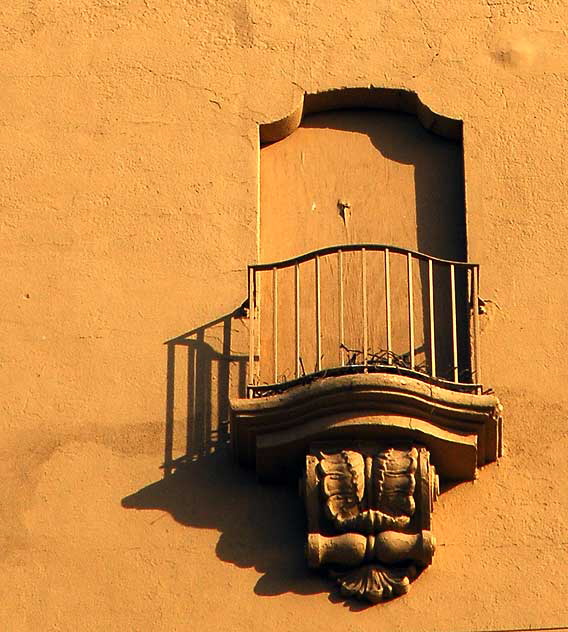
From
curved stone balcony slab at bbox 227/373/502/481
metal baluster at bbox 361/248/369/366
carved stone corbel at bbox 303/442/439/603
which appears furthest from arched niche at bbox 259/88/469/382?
carved stone corbel at bbox 303/442/439/603

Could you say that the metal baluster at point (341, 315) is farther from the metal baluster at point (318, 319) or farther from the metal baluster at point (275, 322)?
the metal baluster at point (275, 322)

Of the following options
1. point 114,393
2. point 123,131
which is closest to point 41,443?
point 114,393

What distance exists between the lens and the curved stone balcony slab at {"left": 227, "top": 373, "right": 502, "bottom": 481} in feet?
43.5

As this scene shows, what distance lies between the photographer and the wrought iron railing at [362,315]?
1384 cm

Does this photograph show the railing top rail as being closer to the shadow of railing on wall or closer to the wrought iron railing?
the wrought iron railing

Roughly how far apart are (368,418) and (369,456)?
19 cm

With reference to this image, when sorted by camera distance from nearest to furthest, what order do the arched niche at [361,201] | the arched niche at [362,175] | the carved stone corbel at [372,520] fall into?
the carved stone corbel at [372,520] → the arched niche at [361,201] → the arched niche at [362,175]

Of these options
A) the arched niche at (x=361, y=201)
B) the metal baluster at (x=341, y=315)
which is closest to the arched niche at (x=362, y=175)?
the arched niche at (x=361, y=201)

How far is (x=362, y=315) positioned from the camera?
14203mm

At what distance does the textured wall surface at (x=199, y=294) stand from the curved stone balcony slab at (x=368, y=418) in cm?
24

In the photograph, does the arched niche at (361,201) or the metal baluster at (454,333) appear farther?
the arched niche at (361,201)

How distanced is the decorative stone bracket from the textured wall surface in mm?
158

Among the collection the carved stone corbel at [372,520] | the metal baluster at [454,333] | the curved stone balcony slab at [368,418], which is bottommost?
the carved stone corbel at [372,520]

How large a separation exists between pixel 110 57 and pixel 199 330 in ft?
6.40
